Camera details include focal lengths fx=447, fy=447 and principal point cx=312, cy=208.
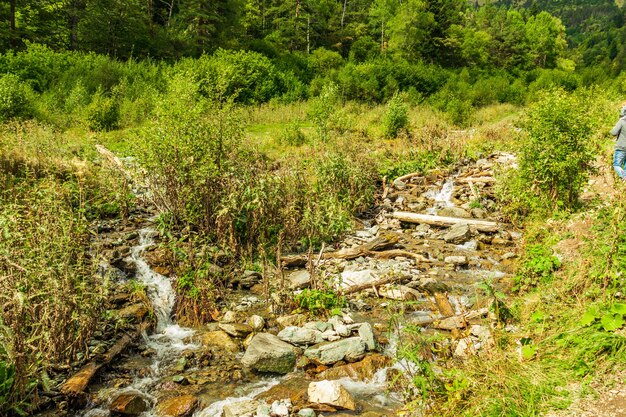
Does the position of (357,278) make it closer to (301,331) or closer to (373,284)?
(373,284)

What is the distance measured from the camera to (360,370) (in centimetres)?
534

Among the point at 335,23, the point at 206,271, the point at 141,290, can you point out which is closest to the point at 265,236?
the point at 206,271

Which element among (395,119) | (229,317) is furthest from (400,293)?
(395,119)

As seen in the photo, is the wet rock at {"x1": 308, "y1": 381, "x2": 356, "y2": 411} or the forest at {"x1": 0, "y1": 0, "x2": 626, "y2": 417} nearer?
the forest at {"x1": 0, "y1": 0, "x2": 626, "y2": 417}

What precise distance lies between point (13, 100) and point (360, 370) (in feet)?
41.2

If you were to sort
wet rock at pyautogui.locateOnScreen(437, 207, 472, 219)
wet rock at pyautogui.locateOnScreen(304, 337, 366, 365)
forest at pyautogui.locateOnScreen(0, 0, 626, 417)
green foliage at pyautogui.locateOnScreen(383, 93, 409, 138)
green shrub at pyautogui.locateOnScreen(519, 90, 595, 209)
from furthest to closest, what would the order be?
green foliage at pyautogui.locateOnScreen(383, 93, 409, 138) → wet rock at pyautogui.locateOnScreen(437, 207, 472, 219) → green shrub at pyautogui.locateOnScreen(519, 90, 595, 209) → wet rock at pyautogui.locateOnScreen(304, 337, 366, 365) → forest at pyautogui.locateOnScreen(0, 0, 626, 417)

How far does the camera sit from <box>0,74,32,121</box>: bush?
40.3 feet

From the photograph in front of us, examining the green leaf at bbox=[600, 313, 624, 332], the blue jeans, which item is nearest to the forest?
the green leaf at bbox=[600, 313, 624, 332]

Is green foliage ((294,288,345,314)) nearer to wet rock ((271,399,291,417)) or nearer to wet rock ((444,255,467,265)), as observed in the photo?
wet rock ((271,399,291,417))

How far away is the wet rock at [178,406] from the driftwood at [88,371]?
2.78 feet

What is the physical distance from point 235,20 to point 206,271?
2798cm

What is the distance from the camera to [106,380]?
5121 millimetres

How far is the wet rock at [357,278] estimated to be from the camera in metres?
7.48

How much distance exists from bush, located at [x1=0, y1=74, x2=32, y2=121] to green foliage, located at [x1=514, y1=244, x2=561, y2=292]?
13161mm
